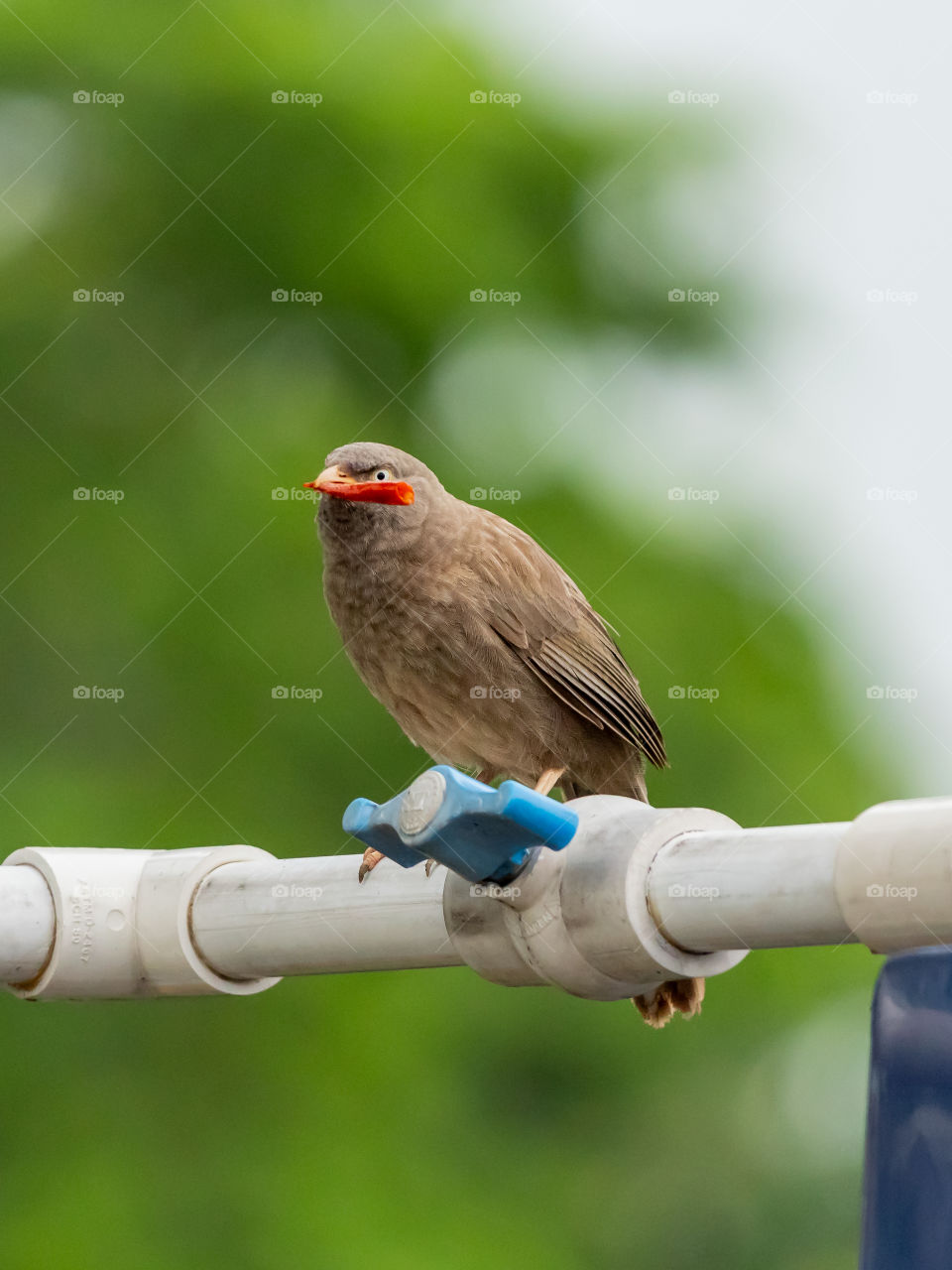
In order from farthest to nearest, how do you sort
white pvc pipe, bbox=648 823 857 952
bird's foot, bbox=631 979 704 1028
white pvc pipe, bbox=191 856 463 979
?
bird's foot, bbox=631 979 704 1028 < white pvc pipe, bbox=191 856 463 979 < white pvc pipe, bbox=648 823 857 952

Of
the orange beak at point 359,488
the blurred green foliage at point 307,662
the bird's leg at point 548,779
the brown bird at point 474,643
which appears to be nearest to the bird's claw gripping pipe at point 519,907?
the orange beak at point 359,488

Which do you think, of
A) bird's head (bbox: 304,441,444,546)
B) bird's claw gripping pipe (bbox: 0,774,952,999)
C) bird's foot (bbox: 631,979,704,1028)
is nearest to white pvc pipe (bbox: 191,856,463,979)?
bird's claw gripping pipe (bbox: 0,774,952,999)

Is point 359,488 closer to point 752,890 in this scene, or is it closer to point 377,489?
point 377,489

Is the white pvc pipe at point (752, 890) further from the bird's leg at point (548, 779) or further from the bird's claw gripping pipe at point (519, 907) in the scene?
the bird's leg at point (548, 779)

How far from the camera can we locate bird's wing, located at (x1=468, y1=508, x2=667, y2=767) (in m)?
4.36

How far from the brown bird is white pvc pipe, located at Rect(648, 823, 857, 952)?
2138 millimetres

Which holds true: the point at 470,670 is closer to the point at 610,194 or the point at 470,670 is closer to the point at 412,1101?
the point at 412,1101

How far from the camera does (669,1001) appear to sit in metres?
3.45

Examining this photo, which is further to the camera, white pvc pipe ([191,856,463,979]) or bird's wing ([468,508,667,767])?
bird's wing ([468,508,667,767])

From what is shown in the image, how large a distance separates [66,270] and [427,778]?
6485mm

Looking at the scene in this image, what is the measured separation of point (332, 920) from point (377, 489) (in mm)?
1360

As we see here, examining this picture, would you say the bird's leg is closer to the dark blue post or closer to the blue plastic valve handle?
the blue plastic valve handle

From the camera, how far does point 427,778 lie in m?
2.10

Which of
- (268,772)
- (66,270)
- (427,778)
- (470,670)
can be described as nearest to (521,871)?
(427,778)
